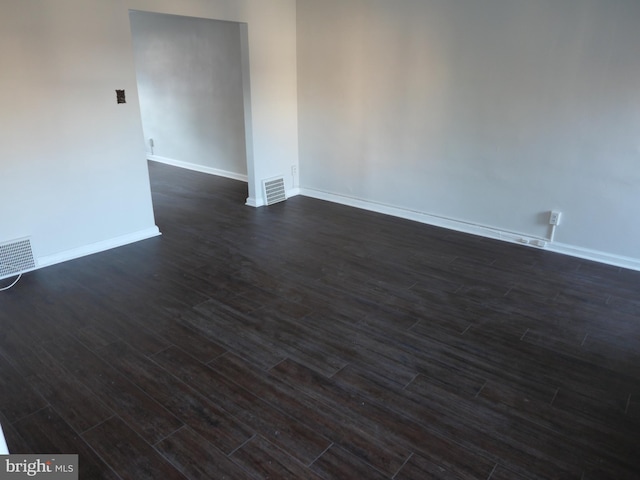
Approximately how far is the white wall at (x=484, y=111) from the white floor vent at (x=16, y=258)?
3344mm

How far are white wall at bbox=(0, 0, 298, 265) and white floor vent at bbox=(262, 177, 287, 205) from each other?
1528mm

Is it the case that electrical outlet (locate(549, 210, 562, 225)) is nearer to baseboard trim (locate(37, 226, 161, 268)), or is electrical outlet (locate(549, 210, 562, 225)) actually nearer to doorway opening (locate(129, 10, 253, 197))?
doorway opening (locate(129, 10, 253, 197))

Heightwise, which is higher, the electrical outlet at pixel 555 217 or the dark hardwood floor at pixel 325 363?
the electrical outlet at pixel 555 217

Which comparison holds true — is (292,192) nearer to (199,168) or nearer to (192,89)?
(199,168)

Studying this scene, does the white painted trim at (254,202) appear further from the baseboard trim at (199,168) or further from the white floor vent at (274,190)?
the baseboard trim at (199,168)

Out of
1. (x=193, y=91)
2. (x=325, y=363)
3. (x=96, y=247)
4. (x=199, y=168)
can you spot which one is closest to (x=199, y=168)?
(x=199, y=168)

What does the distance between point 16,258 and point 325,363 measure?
2732 millimetres

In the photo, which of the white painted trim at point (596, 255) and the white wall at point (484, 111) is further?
the white painted trim at point (596, 255)

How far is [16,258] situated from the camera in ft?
11.9

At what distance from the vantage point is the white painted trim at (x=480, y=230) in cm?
400

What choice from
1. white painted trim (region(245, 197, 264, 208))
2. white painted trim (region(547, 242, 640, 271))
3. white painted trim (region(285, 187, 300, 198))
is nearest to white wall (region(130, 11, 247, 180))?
white painted trim (region(285, 187, 300, 198))

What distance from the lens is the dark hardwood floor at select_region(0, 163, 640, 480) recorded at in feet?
6.63

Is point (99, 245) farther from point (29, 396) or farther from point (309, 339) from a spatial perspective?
point (309, 339)

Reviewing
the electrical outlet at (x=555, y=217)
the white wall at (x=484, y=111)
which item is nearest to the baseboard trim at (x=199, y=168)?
the white wall at (x=484, y=111)
